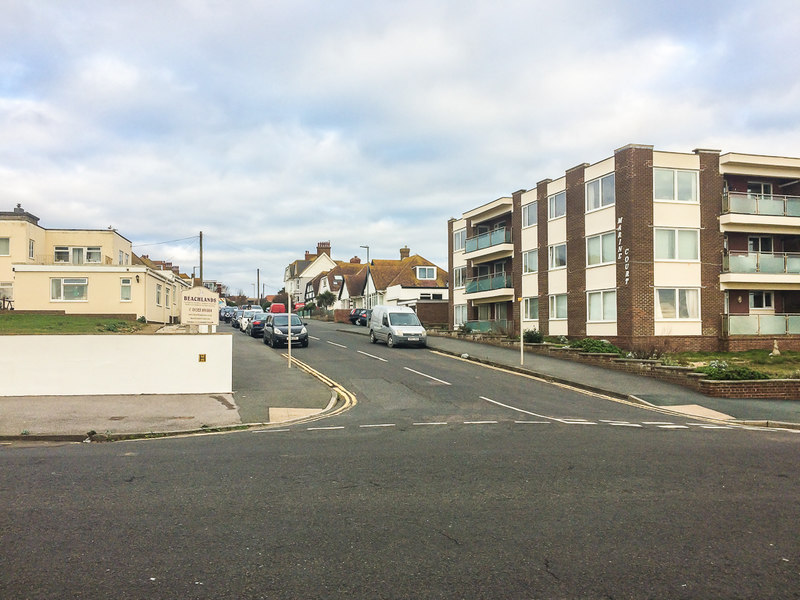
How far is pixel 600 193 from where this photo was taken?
106 feet

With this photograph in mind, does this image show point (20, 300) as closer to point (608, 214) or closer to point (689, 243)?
point (608, 214)

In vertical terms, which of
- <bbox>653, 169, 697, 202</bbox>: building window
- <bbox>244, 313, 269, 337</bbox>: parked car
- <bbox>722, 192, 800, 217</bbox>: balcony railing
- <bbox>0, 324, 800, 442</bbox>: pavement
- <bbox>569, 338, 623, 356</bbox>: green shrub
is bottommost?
<bbox>0, 324, 800, 442</bbox>: pavement

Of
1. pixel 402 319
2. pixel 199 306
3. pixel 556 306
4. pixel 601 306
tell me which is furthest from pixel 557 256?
pixel 199 306

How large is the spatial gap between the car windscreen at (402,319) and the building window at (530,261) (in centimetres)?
835

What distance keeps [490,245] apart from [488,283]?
2.57 meters

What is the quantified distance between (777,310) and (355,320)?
37291mm

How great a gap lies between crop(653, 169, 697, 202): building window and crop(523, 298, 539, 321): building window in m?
10.2

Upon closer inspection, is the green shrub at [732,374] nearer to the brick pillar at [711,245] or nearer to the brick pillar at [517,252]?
the brick pillar at [711,245]

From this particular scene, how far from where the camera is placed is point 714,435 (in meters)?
12.0

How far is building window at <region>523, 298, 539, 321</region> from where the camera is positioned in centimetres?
3794

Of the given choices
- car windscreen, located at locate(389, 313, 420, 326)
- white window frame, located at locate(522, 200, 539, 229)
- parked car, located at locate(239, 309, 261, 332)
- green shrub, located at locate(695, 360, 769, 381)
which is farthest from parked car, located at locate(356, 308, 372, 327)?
green shrub, located at locate(695, 360, 769, 381)

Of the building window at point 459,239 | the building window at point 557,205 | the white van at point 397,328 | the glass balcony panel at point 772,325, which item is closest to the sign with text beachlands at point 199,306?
the white van at point 397,328

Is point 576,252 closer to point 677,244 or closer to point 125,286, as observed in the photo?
point 677,244

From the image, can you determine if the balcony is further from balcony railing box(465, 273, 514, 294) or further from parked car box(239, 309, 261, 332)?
parked car box(239, 309, 261, 332)
